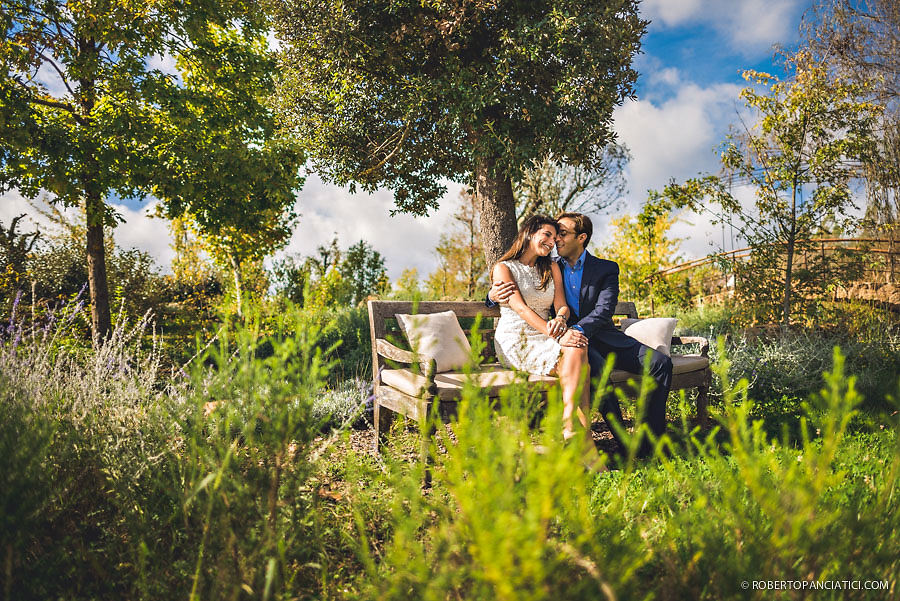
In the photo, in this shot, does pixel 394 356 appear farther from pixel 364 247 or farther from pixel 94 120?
pixel 364 247

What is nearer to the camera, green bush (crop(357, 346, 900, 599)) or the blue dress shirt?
green bush (crop(357, 346, 900, 599))

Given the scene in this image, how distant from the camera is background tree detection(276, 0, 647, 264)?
5465 millimetres

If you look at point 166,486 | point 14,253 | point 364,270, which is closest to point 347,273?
point 364,270

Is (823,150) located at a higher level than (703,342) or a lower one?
higher

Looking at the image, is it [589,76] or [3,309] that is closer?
[589,76]

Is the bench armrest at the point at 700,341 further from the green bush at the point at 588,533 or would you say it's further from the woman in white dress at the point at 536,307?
the green bush at the point at 588,533

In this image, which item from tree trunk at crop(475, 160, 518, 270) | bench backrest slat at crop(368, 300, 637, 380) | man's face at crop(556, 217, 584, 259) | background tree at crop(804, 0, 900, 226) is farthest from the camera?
background tree at crop(804, 0, 900, 226)

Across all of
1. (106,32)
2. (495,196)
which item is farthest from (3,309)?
(495,196)

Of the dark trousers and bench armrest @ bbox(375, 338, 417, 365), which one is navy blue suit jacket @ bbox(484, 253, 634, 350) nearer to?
the dark trousers

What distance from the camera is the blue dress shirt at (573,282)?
12.5 feet

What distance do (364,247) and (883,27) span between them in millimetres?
12522

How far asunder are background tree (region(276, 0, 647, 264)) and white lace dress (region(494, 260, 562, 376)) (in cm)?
241

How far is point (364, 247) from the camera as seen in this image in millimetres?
13742

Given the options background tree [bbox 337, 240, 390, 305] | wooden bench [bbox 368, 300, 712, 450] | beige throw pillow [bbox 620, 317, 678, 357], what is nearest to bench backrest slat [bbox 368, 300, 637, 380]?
wooden bench [bbox 368, 300, 712, 450]
